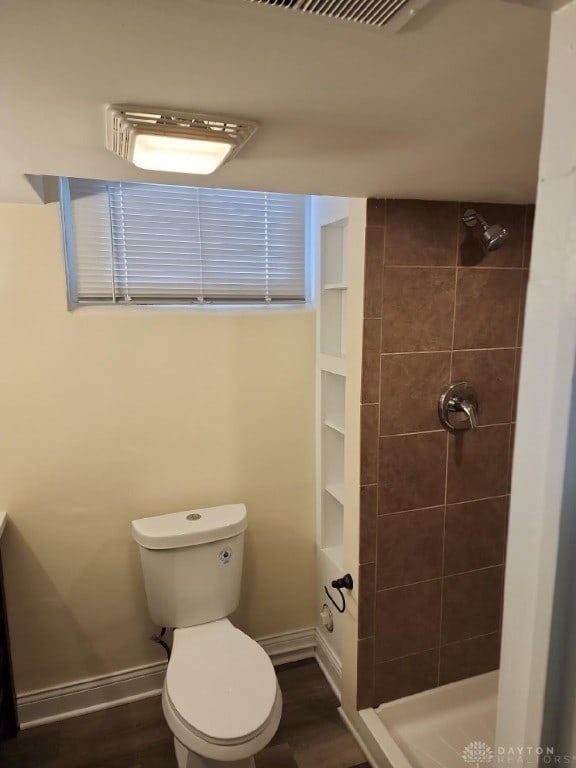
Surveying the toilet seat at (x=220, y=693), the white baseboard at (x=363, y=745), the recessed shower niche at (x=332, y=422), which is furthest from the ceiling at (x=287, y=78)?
the white baseboard at (x=363, y=745)

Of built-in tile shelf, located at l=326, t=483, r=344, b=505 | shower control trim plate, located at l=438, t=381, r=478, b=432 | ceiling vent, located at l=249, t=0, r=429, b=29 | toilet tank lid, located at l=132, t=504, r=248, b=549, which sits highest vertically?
ceiling vent, located at l=249, t=0, r=429, b=29

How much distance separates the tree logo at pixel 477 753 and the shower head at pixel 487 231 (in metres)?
1.83

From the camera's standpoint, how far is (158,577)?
70.9 inches

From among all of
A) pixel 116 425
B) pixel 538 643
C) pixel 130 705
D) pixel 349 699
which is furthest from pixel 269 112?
pixel 130 705

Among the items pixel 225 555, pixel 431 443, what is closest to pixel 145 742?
pixel 225 555

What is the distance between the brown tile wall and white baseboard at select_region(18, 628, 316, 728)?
3.02ft

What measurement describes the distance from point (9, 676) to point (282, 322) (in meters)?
1.76

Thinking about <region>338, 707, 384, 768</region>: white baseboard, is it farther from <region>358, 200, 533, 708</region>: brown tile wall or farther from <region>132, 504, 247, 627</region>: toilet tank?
<region>132, 504, 247, 627</region>: toilet tank

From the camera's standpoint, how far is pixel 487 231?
1.60m

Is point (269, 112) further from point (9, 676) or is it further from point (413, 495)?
point (9, 676)

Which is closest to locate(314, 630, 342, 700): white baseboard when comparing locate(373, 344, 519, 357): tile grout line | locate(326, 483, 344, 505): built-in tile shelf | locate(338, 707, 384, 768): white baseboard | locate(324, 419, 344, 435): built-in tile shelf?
locate(338, 707, 384, 768): white baseboard

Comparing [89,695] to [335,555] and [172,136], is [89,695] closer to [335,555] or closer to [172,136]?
[335,555]

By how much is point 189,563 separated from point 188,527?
14 cm

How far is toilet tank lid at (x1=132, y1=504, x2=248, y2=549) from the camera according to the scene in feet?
5.82
